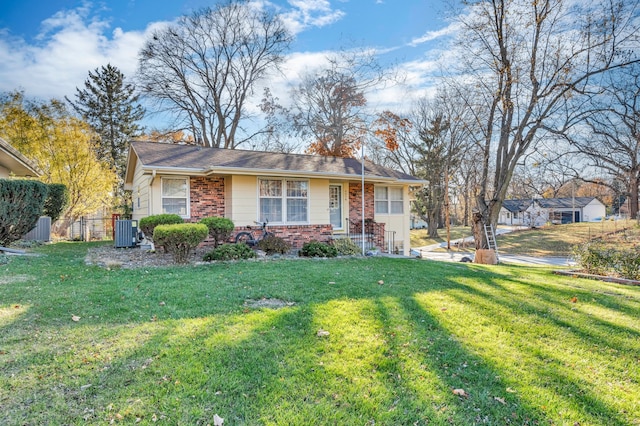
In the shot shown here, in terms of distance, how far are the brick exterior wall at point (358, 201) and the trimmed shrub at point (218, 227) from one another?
5613mm

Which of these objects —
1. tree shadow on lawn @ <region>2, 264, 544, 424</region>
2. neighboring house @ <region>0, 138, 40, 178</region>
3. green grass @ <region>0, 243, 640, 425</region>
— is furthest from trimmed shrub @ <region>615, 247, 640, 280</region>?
neighboring house @ <region>0, 138, 40, 178</region>

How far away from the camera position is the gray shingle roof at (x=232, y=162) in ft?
34.5

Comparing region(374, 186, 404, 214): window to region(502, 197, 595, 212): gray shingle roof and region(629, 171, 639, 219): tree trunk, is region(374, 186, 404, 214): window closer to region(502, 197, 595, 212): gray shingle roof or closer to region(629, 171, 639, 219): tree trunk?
region(629, 171, 639, 219): tree trunk

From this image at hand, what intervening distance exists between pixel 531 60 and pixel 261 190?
438 inches

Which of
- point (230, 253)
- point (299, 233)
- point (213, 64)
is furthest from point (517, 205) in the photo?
point (230, 253)

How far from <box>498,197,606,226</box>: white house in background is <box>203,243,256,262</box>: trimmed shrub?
44336 mm

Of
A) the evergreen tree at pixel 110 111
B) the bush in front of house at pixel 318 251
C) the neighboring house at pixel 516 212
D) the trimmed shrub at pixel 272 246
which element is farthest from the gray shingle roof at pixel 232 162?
the neighboring house at pixel 516 212

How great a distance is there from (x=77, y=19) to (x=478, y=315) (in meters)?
14.5

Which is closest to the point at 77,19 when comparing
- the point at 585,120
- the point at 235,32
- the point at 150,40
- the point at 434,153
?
the point at 150,40

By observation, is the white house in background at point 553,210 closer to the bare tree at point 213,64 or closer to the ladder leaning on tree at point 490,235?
the ladder leaning on tree at point 490,235

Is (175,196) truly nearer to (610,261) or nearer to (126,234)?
(126,234)

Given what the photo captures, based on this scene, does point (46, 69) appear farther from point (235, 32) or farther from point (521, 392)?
point (521, 392)

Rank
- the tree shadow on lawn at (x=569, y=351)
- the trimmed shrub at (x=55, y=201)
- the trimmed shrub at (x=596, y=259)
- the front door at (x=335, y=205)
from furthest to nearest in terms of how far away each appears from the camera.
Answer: the trimmed shrub at (x=55, y=201) → the front door at (x=335, y=205) → the trimmed shrub at (x=596, y=259) → the tree shadow on lawn at (x=569, y=351)

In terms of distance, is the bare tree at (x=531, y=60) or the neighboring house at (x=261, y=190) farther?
the bare tree at (x=531, y=60)
